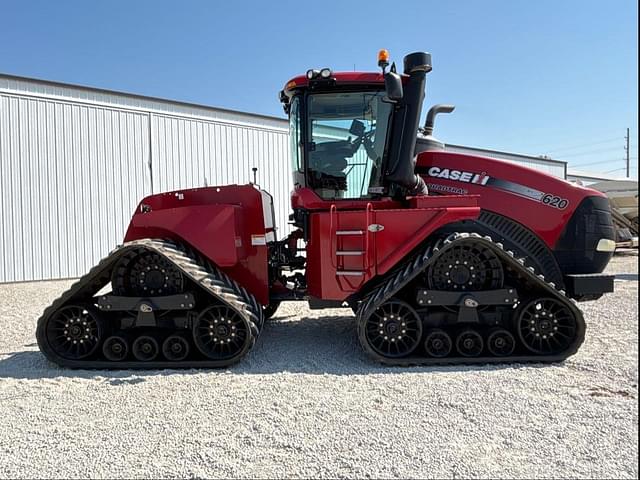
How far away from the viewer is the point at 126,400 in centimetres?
391

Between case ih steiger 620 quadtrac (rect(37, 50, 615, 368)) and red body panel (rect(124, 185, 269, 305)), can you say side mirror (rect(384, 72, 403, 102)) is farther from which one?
red body panel (rect(124, 185, 269, 305))

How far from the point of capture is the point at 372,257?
4.95m

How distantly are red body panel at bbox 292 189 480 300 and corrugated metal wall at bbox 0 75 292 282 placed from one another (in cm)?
1017

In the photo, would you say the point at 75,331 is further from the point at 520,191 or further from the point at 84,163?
the point at 84,163

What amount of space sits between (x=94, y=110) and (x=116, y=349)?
10414 mm

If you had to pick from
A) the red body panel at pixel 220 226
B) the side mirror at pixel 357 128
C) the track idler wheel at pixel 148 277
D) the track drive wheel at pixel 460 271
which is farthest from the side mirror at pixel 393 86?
the track idler wheel at pixel 148 277

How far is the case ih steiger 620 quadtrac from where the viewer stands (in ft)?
15.5

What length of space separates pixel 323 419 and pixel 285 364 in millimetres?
1467

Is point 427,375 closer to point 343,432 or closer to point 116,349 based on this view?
point 343,432

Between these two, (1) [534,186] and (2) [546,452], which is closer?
(2) [546,452]

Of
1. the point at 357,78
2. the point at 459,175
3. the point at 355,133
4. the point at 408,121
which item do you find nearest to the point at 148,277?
the point at 355,133

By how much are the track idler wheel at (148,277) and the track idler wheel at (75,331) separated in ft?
1.32

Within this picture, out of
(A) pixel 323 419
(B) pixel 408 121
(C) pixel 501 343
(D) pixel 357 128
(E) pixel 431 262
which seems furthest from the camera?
(D) pixel 357 128

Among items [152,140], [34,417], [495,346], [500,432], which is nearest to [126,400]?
[34,417]
